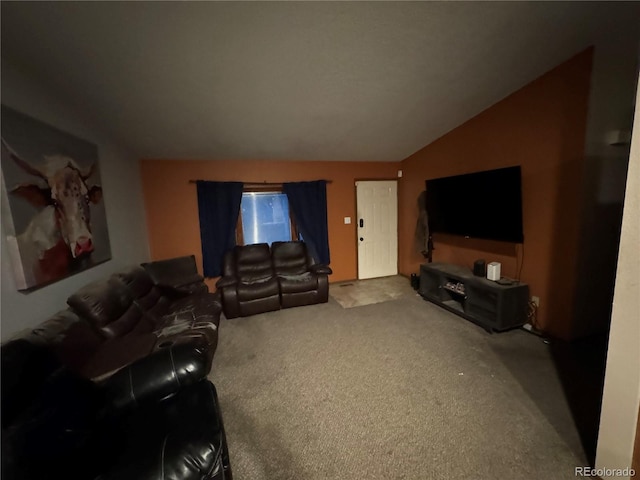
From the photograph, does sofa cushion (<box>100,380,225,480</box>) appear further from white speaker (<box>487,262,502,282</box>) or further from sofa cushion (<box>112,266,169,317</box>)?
white speaker (<box>487,262,502,282</box>)

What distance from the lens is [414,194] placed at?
14.2 feet

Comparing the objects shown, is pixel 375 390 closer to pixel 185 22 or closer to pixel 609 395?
pixel 609 395

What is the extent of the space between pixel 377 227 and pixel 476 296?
6.91 feet

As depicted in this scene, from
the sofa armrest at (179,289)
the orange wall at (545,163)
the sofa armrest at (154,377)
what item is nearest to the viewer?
the sofa armrest at (154,377)

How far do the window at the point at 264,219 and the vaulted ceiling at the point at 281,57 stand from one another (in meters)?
1.22

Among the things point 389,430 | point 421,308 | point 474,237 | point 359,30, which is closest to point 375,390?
point 389,430

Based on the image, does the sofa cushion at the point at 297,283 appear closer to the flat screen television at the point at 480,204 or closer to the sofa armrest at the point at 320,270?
the sofa armrest at the point at 320,270

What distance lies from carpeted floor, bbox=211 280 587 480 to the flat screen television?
1090 millimetres

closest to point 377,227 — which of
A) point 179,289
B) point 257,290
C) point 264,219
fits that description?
point 264,219

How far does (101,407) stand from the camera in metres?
1.23

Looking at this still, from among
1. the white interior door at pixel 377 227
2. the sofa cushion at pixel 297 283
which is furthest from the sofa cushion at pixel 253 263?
the white interior door at pixel 377 227

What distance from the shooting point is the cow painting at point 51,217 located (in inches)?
57.5

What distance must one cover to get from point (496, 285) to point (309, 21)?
2.82m

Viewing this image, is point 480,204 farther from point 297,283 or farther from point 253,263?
point 253,263
